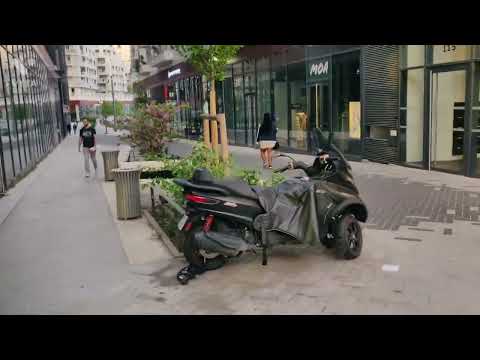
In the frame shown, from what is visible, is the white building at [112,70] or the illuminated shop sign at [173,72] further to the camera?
the white building at [112,70]

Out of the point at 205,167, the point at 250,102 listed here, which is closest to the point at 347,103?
the point at 250,102

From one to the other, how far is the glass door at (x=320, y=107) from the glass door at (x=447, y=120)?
14.4 feet

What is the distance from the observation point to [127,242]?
6.79 m

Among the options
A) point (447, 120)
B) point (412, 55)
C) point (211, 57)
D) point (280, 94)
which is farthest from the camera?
point (280, 94)

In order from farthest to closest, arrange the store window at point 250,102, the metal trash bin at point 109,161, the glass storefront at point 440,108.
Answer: the store window at point 250,102 < the metal trash bin at point 109,161 < the glass storefront at point 440,108

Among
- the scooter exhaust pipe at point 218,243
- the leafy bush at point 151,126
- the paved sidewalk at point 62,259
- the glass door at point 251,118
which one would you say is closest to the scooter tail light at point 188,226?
the scooter exhaust pipe at point 218,243

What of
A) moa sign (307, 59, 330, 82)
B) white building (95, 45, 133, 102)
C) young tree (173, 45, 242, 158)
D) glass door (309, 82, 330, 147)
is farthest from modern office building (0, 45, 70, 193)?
white building (95, 45, 133, 102)

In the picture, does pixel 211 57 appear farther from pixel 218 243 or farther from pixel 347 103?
pixel 347 103

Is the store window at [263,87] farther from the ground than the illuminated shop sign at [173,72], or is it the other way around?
the illuminated shop sign at [173,72]

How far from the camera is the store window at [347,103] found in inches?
563

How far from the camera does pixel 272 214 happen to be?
527 centimetres

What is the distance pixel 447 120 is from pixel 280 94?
27.2ft

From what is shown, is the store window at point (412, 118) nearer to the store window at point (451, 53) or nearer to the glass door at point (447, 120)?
the glass door at point (447, 120)
